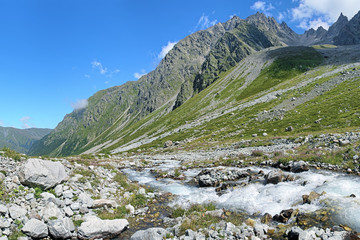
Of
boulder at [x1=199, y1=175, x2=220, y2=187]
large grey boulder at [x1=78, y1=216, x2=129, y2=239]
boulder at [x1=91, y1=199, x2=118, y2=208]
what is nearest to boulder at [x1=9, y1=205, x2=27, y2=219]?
large grey boulder at [x1=78, y1=216, x2=129, y2=239]

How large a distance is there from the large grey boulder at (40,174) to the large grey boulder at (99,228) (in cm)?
504

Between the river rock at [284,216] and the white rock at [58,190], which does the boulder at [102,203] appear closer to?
the white rock at [58,190]

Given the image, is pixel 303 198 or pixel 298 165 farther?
pixel 298 165

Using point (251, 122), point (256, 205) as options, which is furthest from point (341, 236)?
point (251, 122)

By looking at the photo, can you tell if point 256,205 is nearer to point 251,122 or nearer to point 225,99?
point 251,122

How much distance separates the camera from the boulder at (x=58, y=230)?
37.6ft

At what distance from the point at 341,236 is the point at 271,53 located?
582 feet

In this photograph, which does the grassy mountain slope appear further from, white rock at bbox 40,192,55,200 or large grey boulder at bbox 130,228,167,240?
white rock at bbox 40,192,55,200

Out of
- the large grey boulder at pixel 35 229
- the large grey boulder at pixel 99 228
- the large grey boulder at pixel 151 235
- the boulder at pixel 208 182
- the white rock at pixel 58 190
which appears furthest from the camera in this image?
the boulder at pixel 208 182

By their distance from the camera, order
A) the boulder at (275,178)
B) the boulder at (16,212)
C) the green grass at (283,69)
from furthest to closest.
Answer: the green grass at (283,69) < the boulder at (275,178) < the boulder at (16,212)

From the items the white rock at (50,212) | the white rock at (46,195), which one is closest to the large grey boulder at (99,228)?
the white rock at (50,212)

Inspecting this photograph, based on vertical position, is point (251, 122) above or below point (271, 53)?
below

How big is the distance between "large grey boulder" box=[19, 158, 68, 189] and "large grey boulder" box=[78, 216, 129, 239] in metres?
5.04

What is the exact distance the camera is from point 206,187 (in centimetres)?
2180
